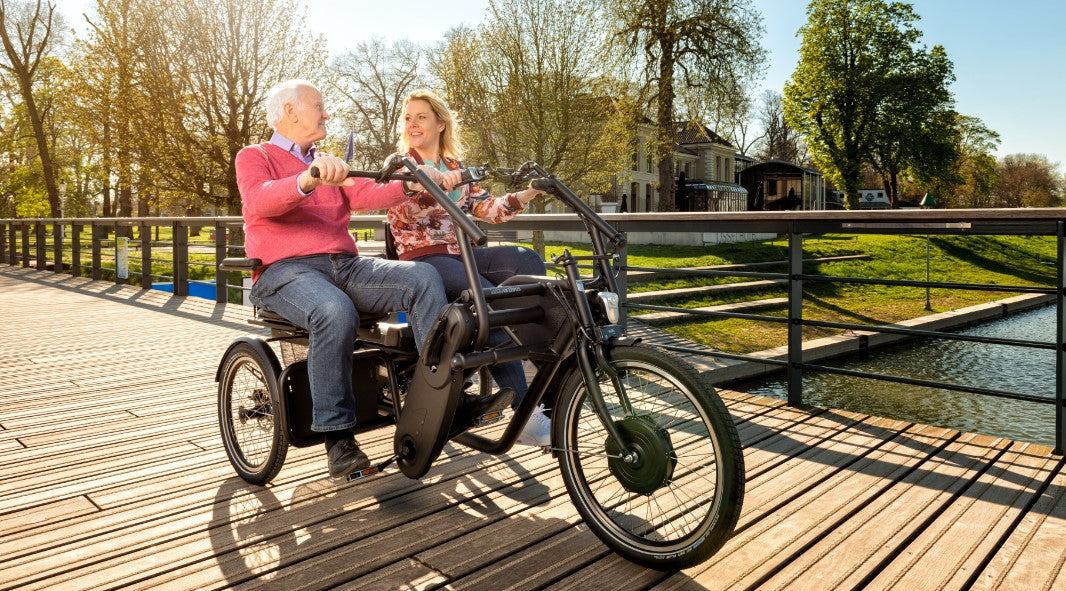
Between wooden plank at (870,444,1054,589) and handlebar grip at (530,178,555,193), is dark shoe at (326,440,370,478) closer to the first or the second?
handlebar grip at (530,178,555,193)

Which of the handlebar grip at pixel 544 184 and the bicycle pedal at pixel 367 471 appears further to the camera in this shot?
the bicycle pedal at pixel 367 471

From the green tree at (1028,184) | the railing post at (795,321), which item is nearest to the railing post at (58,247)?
the railing post at (795,321)

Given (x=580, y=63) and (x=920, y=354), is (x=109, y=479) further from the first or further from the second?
(x=580, y=63)

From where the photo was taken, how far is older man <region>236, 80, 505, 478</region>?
2.71 meters

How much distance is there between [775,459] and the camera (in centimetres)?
344

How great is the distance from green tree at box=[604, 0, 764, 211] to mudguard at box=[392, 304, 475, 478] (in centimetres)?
2224

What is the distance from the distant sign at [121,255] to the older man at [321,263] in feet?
33.5

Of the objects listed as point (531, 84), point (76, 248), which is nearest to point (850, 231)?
point (76, 248)

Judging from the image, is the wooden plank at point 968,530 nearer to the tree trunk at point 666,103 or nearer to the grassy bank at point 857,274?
the grassy bank at point 857,274

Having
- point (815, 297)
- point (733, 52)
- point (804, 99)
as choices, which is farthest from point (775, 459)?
point (804, 99)

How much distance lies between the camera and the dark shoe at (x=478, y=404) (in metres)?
2.74

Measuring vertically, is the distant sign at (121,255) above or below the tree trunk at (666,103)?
below

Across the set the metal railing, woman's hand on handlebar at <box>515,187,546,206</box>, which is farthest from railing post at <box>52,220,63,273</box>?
woman's hand on handlebar at <box>515,187,546,206</box>

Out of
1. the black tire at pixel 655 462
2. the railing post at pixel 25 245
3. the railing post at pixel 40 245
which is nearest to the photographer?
the black tire at pixel 655 462
